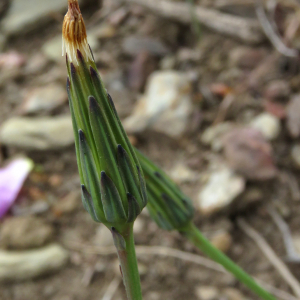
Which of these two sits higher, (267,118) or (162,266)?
(267,118)

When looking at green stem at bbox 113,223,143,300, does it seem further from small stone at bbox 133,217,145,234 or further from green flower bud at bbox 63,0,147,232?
small stone at bbox 133,217,145,234

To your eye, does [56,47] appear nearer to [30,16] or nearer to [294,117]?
[30,16]

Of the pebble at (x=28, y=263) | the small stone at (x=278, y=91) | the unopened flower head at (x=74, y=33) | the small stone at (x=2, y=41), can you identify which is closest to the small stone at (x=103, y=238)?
the pebble at (x=28, y=263)

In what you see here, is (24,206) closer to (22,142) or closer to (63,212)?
(63,212)

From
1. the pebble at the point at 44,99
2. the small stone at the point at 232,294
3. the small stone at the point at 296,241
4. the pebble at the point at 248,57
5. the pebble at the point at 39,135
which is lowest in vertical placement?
the small stone at the point at 232,294

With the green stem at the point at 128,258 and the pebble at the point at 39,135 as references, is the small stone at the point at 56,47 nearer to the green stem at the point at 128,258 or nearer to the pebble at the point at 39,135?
Answer: the pebble at the point at 39,135

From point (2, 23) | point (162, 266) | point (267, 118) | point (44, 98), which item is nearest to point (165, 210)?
point (162, 266)
